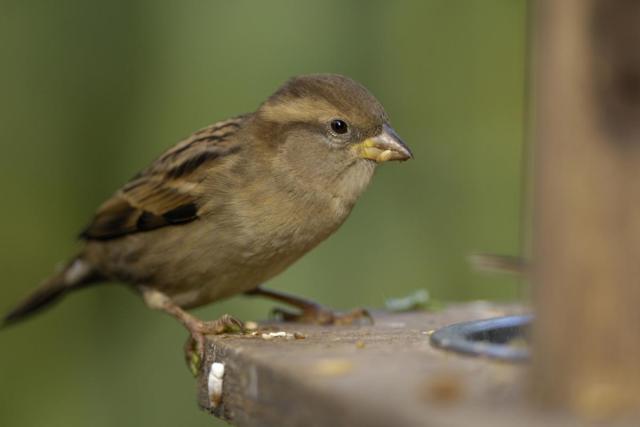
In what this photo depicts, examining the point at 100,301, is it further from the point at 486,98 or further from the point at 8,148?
Result: the point at 486,98

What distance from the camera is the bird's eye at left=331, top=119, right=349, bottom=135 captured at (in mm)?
3801

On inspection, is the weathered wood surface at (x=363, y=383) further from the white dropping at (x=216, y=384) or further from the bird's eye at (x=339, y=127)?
the bird's eye at (x=339, y=127)

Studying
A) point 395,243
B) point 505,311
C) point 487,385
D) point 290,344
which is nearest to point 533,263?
point 487,385

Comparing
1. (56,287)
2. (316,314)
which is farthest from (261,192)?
(56,287)

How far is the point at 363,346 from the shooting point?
8.34 ft

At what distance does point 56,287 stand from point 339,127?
1564 millimetres

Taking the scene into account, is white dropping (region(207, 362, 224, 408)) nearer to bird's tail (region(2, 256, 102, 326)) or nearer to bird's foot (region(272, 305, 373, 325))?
bird's foot (region(272, 305, 373, 325))

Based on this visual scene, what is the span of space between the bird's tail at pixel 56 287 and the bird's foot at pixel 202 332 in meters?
1.33

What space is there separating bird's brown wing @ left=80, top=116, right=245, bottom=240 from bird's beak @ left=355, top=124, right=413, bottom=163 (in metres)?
0.42

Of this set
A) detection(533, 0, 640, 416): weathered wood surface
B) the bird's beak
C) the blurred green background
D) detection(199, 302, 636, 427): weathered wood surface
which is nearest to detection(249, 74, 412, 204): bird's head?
the bird's beak

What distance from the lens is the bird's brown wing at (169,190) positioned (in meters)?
3.92

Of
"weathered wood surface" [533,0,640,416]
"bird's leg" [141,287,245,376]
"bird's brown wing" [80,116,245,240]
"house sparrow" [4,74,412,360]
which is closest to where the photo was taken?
"weathered wood surface" [533,0,640,416]

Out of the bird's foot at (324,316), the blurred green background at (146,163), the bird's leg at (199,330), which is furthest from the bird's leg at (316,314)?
the blurred green background at (146,163)

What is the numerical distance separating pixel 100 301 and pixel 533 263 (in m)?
3.97
